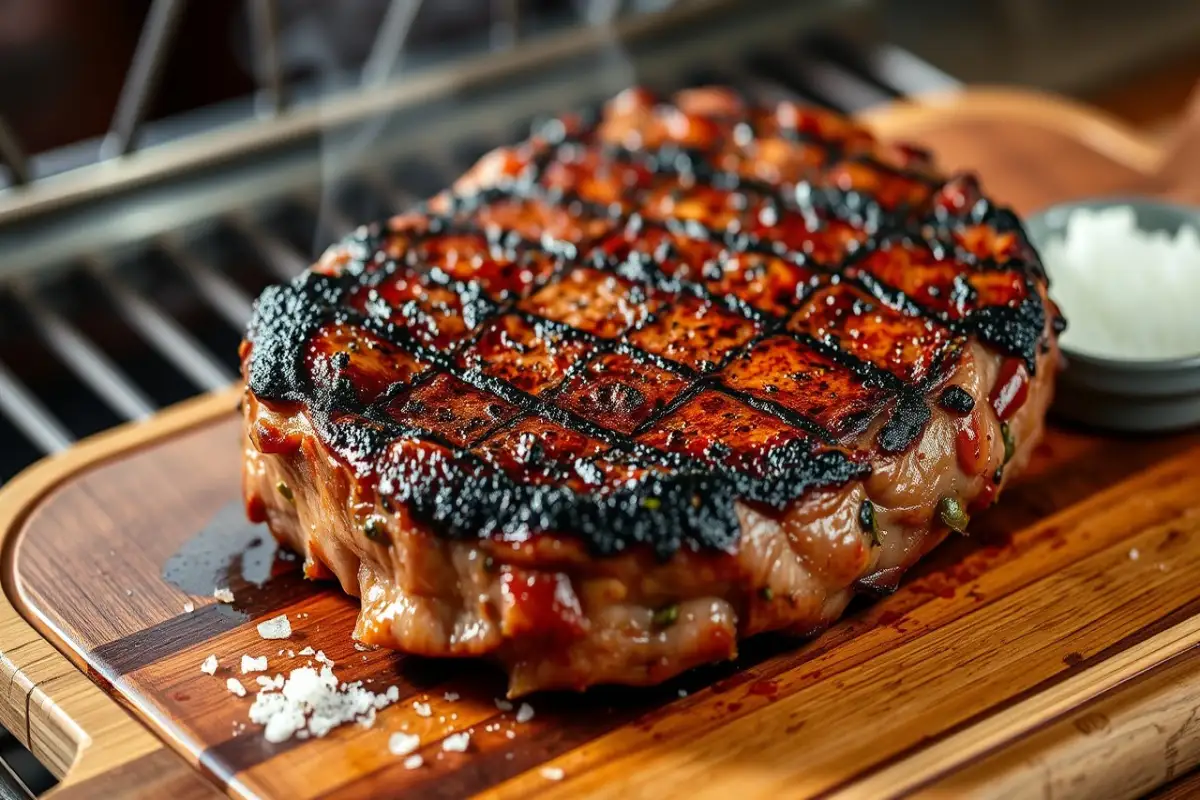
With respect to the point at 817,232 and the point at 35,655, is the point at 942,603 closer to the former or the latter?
the point at 817,232

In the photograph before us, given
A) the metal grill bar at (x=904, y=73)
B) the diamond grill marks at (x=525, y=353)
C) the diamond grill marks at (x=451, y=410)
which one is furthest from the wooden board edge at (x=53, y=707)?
the metal grill bar at (x=904, y=73)

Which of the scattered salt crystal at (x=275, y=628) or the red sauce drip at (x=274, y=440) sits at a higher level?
the red sauce drip at (x=274, y=440)

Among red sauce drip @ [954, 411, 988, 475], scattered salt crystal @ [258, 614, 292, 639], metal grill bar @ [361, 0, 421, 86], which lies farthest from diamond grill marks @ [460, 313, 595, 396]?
metal grill bar @ [361, 0, 421, 86]

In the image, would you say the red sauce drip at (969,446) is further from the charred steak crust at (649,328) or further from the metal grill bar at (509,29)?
the metal grill bar at (509,29)

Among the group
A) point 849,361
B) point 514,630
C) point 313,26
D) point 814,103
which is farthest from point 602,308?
point 313,26

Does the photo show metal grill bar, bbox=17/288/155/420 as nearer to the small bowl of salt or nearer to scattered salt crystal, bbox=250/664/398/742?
scattered salt crystal, bbox=250/664/398/742

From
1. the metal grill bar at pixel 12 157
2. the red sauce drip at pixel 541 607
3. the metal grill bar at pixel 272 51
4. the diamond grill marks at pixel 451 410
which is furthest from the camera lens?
the metal grill bar at pixel 272 51
